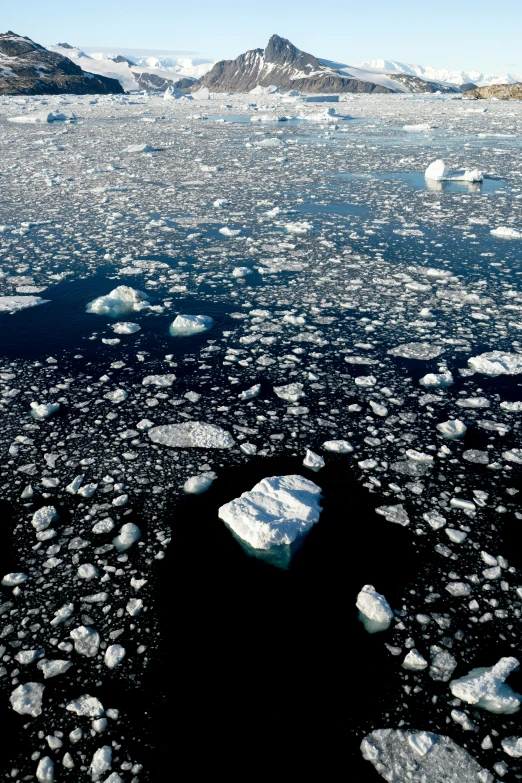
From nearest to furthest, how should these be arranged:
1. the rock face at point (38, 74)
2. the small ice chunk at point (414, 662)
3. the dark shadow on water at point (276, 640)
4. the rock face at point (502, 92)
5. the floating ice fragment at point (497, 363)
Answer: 1. the dark shadow on water at point (276, 640)
2. the small ice chunk at point (414, 662)
3. the floating ice fragment at point (497, 363)
4. the rock face at point (502, 92)
5. the rock face at point (38, 74)

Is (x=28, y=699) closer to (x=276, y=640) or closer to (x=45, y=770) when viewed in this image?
(x=45, y=770)

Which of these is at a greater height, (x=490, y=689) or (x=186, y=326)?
(x=186, y=326)

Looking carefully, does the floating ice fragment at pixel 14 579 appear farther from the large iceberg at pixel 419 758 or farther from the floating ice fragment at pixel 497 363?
the floating ice fragment at pixel 497 363

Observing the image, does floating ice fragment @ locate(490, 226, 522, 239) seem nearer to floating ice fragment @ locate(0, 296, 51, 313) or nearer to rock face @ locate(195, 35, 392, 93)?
floating ice fragment @ locate(0, 296, 51, 313)

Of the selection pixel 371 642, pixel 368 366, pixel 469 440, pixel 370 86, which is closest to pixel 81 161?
pixel 368 366

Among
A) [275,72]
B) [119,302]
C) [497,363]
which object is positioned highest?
[275,72]

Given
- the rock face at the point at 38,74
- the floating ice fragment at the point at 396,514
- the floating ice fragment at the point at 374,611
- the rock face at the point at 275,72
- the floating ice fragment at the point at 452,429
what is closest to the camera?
the floating ice fragment at the point at 374,611

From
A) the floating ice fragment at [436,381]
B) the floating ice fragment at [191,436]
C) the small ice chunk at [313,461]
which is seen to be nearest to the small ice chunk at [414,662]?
the small ice chunk at [313,461]

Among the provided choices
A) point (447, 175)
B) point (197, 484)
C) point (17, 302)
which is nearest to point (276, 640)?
point (197, 484)
